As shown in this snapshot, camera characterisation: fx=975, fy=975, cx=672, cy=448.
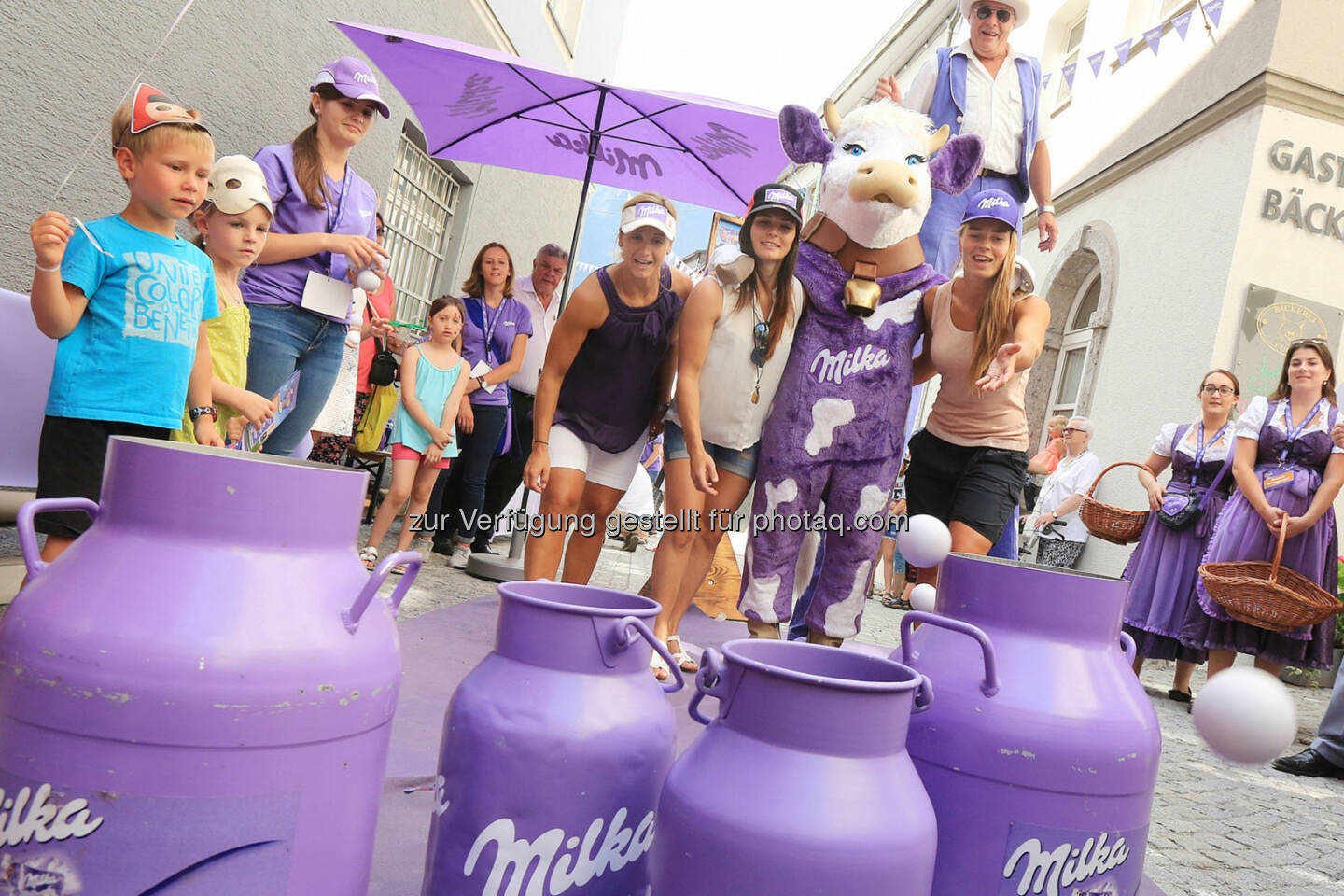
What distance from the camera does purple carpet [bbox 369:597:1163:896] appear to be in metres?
1.66

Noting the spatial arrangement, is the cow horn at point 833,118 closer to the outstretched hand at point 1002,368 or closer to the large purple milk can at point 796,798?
the outstretched hand at point 1002,368

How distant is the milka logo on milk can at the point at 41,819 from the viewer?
99cm

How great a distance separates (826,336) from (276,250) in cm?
174

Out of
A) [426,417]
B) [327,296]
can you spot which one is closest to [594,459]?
[327,296]

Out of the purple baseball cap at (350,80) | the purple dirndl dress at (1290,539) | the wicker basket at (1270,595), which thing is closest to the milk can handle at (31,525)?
the purple baseball cap at (350,80)

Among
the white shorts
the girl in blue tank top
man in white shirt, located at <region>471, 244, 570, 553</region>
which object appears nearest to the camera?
the white shorts

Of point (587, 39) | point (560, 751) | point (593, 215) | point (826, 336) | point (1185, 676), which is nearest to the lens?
point (560, 751)

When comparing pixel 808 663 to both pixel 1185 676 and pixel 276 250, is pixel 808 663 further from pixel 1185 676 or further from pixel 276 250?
pixel 1185 676

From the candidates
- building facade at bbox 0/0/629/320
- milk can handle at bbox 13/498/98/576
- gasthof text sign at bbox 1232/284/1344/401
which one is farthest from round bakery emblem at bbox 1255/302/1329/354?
milk can handle at bbox 13/498/98/576

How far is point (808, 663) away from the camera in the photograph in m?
1.27

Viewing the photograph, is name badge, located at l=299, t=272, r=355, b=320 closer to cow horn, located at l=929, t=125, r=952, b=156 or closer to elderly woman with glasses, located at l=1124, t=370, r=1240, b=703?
cow horn, located at l=929, t=125, r=952, b=156

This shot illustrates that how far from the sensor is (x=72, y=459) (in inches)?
86.1

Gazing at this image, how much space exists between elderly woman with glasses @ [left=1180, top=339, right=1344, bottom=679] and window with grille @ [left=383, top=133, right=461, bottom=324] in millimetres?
6145

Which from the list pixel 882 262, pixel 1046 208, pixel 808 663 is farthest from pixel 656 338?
pixel 808 663
